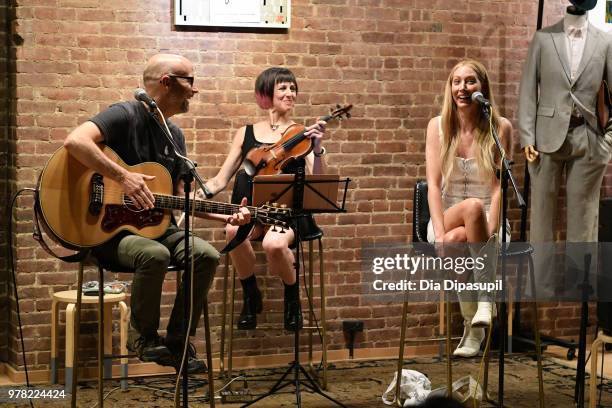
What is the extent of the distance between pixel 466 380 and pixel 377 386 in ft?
2.04

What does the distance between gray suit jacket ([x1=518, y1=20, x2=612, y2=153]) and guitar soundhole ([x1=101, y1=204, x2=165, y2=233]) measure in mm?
2629

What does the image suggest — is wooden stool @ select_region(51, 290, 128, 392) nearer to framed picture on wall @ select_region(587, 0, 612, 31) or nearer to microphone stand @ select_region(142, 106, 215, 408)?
microphone stand @ select_region(142, 106, 215, 408)

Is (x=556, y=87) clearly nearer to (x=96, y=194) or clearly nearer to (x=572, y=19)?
(x=572, y=19)

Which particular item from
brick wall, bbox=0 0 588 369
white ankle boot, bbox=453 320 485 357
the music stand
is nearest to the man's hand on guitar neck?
the music stand

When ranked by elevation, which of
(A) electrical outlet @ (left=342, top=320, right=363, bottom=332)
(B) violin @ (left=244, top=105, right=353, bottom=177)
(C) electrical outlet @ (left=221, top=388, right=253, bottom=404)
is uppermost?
(B) violin @ (left=244, top=105, right=353, bottom=177)

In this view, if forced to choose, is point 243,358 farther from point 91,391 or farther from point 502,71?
point 502,71

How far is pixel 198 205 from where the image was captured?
4480 mm

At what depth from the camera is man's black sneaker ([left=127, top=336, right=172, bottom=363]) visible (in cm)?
433

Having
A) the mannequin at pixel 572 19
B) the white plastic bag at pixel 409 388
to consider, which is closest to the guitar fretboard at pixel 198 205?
the white plastic bag at pixel 409 388

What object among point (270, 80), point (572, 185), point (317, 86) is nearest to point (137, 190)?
point (270, 80)

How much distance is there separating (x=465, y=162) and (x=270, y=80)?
1227mm

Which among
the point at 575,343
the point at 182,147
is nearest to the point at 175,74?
the point at 182,147

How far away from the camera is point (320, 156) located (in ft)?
18.0

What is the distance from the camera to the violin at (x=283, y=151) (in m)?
5.30
